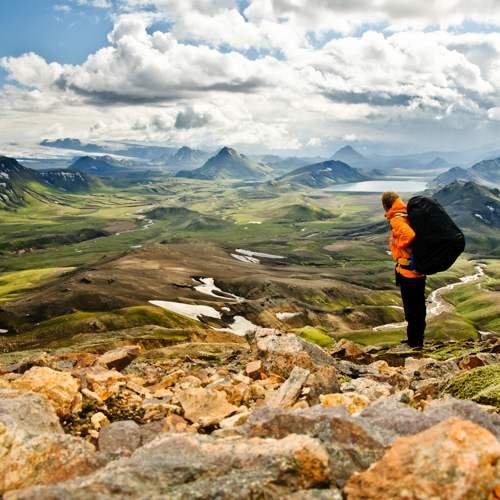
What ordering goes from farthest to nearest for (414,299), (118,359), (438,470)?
(118,359)
(414,299)
(438,470)

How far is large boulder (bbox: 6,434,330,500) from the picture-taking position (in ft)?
27.2

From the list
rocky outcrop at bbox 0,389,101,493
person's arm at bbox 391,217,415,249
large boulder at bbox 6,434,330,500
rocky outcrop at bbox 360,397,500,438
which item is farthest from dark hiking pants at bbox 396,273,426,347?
rocky outcrop at bbox 0,389,101,493

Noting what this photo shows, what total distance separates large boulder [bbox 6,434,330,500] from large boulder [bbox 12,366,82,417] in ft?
21.4

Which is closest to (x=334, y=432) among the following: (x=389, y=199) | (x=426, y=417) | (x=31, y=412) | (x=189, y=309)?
(x=426, y=417)

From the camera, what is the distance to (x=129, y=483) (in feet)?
28.2

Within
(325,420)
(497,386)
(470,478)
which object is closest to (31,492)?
(325,420)

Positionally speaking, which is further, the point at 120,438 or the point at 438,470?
the point at 120,438

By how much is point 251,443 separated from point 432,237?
16517 millimetres

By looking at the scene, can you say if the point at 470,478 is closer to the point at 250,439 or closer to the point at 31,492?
the point at 250,439

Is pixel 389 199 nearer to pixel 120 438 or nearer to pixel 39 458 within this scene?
pixel 120 438

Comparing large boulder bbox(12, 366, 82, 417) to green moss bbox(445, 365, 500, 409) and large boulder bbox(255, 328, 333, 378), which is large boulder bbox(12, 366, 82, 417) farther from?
green moss bbox(445, 365, 500, 409)

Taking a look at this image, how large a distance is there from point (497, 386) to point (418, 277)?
11639 millimetres

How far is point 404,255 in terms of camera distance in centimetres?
2536

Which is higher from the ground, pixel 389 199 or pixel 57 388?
pixel 389 199
